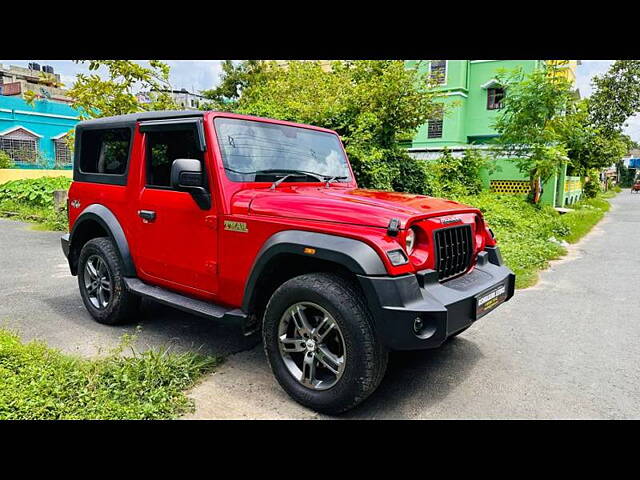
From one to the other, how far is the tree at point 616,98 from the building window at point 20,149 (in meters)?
33.1

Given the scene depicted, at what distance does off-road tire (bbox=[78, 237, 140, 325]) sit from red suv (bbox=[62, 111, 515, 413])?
0.01 metres

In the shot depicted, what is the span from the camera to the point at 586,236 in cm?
1284

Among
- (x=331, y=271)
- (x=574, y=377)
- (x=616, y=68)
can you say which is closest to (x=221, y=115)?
(x=331, y=271)

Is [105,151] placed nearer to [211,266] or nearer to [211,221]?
[211,221]

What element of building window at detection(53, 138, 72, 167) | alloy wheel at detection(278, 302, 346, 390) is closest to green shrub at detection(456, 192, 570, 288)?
alloy wheel at detection(278, 302, 346, 390)

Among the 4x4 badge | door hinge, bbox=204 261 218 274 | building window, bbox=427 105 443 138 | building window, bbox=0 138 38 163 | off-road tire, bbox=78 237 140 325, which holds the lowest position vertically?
off-road tire, bbox=78 237 140 325

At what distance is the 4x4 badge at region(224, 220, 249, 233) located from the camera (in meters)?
3.57

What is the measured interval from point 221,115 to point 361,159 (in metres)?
6.34

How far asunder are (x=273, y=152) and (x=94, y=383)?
2276 mm

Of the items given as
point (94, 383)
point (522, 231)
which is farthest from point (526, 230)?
point (94, 383)

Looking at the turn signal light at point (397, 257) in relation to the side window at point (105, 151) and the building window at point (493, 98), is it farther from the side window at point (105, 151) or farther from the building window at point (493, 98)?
the building window at point (493, 98)

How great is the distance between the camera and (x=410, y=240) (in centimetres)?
319

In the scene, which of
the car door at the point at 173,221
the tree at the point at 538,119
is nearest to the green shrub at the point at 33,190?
the car door at the point at 173,221

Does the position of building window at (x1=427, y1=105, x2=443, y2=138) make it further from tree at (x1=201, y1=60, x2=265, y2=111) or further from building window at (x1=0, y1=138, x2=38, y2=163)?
building window at (x1=0, y1=138, x2=38, y2=163)
